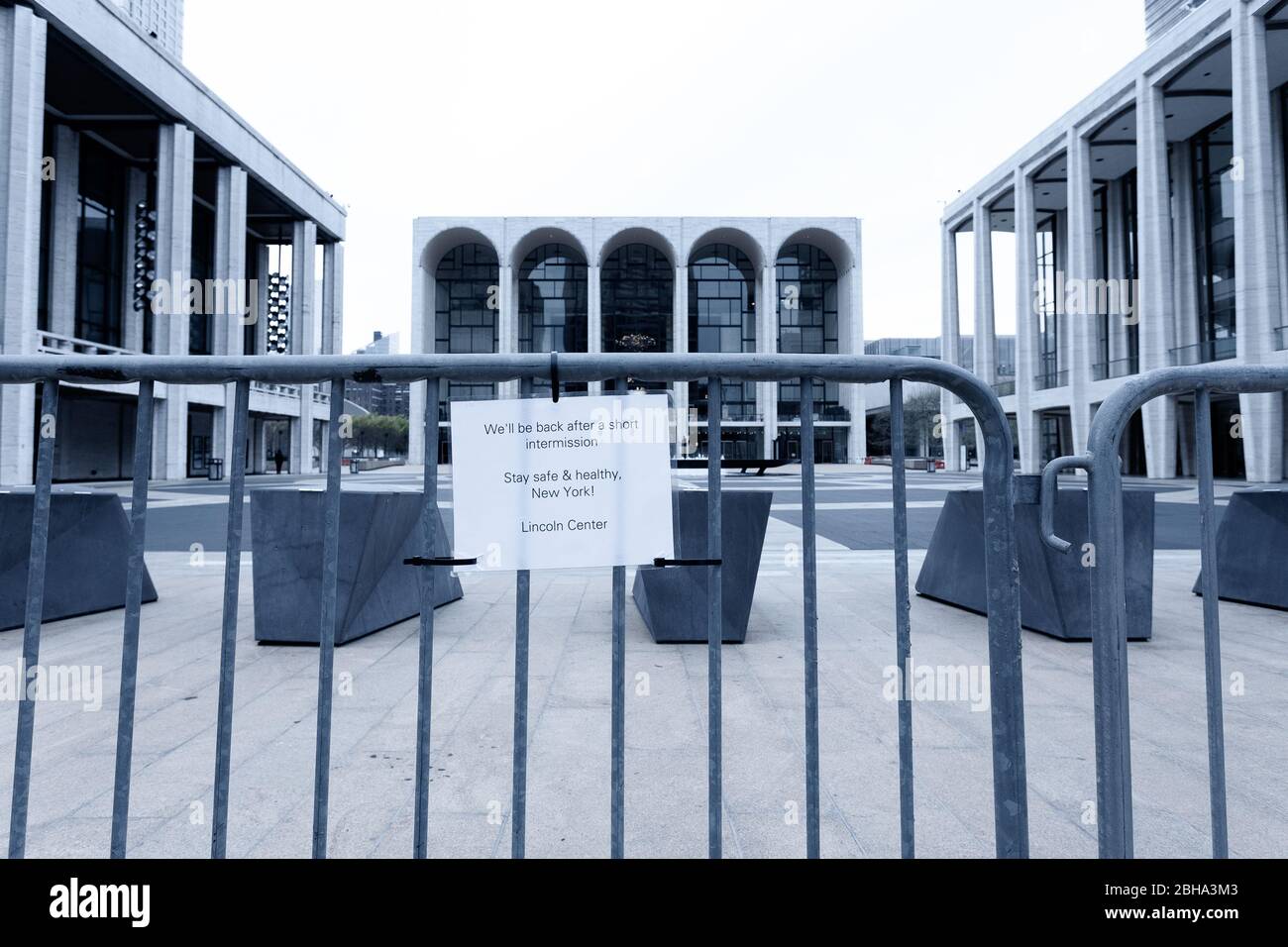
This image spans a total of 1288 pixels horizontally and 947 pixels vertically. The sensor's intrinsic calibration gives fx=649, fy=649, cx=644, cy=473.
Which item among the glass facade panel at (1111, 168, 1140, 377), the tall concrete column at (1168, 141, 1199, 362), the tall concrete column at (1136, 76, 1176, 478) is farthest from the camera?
the glass facade panel at (1111, 168, 1140, 377)

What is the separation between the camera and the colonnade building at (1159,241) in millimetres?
A: 23625

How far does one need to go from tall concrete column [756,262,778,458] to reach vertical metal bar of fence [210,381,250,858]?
5194cm

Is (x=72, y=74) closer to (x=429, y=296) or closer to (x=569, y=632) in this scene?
(x=429, y=296)

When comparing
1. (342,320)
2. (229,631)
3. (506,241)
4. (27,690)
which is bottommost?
(27,690)

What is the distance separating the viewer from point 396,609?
5.54m

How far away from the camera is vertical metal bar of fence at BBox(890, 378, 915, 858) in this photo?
1.71 metres

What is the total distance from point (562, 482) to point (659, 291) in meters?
58.7

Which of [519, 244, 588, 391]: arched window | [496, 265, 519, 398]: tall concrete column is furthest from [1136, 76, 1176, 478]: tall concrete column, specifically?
[496, 265, 519, 398]: tall concrete column

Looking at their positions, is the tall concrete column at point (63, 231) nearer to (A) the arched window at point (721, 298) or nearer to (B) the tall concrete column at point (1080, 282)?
(A) the arched window at point (721, 298)

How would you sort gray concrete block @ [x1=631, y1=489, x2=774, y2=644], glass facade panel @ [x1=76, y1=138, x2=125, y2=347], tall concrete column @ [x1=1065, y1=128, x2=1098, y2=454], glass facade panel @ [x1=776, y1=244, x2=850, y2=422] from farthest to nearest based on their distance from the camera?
1. glass facade panel @ [x1=776, y1=244, x2=850, y2=422]
2. tall concrete column @ [x1=1065, y1=128, x2=1098, y2=454]
3. glass facade panel @ [x1=76, y1=138, x2=125, y2=347]
4. gray concrete block @ [x1=631, y1=489, x2=774, y2=644]

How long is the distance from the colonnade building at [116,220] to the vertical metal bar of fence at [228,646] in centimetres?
2349

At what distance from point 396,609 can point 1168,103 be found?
38.4 metres

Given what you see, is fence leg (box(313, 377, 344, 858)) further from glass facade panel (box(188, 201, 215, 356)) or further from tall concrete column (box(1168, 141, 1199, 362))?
glass facade panel (box(188, 201, 215, 356))

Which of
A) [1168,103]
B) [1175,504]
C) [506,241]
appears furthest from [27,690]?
[506,241]
